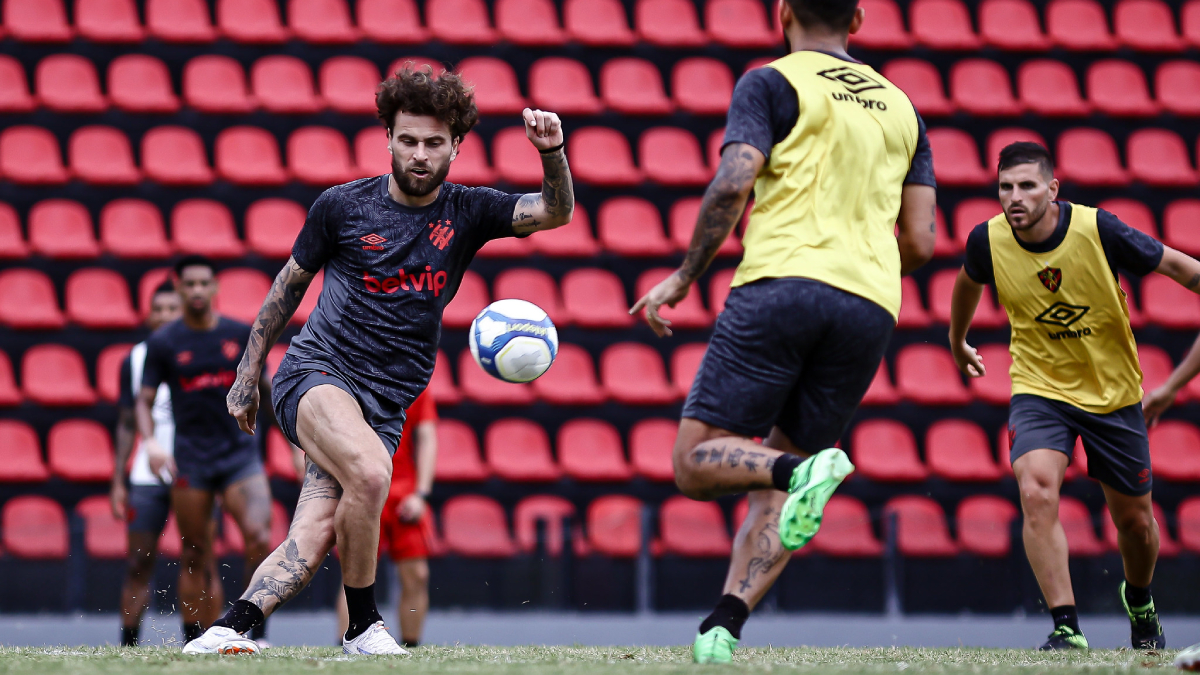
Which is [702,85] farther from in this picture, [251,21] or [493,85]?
[251,21]

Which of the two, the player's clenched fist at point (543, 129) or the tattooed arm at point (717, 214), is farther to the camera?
the player's clenched fist at point (543, 129)

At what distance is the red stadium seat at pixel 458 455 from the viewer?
932 centimetres

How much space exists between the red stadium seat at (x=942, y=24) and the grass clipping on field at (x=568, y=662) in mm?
8626

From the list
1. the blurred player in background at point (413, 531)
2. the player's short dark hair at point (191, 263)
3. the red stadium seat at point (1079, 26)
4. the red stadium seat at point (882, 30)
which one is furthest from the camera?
the red stadium seat at point (1079, 26)

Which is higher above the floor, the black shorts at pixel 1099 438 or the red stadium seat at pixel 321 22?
the red stadium seat at pixel 321 22

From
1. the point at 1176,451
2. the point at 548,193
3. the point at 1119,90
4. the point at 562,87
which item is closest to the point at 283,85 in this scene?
the point at 562,87

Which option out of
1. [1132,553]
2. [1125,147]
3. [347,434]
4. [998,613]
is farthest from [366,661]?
[1125,147]

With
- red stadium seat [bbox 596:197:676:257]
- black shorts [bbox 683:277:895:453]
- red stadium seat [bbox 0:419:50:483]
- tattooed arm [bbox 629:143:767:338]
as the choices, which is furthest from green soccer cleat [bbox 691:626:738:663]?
red stadium seat [bbox 0:419:50:483]

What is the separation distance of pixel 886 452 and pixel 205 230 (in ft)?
22.1

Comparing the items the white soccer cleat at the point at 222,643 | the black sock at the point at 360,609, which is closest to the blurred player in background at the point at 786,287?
the black sock at the point at 360,609

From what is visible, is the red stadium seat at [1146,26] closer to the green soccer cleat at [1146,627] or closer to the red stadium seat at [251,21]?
the green soccer cleat at [1146,627]

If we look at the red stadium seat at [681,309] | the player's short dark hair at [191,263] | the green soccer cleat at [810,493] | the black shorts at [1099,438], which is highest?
the red stadium seat at [681,309]

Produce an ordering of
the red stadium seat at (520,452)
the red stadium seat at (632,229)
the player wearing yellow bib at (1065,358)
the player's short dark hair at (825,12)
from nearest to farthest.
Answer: the player's short dark hair at (825,12) < the player wearing yellow bib at (1065,358) < the red stadium seat at (520,452) < the red stadium seat at (632,229)

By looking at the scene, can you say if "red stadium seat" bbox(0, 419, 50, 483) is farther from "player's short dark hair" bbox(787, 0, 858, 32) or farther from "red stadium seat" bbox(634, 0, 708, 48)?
"player's short dark hair" bbox(787, 0, 858, 32)
